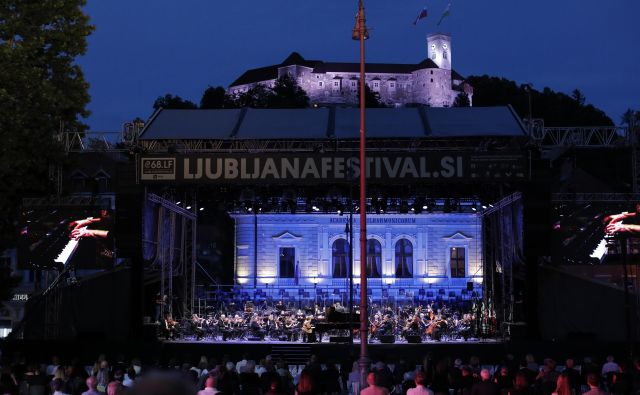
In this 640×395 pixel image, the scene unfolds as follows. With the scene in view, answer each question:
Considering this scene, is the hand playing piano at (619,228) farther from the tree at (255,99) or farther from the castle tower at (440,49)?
the castle tower at (440,49)

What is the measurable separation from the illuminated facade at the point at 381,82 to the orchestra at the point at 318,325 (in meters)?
108

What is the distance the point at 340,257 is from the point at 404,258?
319 centimetres

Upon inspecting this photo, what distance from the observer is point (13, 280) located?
89.6 ft

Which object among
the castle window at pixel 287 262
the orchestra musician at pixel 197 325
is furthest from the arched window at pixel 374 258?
the orchestra musician at pixel 197 325

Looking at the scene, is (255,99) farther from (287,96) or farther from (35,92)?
(35,92)

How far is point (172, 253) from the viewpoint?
3056 centimetres

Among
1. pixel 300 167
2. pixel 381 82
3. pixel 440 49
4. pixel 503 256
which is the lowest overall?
pixel 503 256

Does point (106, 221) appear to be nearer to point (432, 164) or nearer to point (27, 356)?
point (27, 356)

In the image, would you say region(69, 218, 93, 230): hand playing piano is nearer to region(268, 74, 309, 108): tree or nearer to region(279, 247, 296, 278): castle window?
region(279, 247, 296, 278): castle window

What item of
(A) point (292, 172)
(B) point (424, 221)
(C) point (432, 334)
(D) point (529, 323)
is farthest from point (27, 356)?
(B) point (424, 221)

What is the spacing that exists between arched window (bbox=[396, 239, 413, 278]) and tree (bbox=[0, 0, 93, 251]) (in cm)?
1890

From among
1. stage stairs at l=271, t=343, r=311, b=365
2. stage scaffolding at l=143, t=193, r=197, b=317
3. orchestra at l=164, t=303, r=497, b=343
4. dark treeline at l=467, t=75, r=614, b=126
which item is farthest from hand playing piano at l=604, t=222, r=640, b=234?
dark treeline at l=467, t=75, r=614, b=126

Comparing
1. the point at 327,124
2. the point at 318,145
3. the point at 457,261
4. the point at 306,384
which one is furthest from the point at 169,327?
the point at 306,384

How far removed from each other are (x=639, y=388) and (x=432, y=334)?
14449mm
